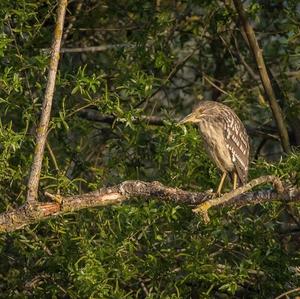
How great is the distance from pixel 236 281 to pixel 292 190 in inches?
50.4

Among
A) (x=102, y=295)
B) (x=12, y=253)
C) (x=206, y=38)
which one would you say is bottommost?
(x=12, y=253)

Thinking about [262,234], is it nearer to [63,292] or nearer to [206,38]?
[63,292]

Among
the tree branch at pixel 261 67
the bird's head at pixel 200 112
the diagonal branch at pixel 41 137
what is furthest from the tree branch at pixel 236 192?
the tree branch at pixel 261 67

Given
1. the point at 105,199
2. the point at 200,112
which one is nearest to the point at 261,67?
the point at 200,112

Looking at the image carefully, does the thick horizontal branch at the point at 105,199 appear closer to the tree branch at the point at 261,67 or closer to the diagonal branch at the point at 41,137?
the diagonal branch at the point at 41,137

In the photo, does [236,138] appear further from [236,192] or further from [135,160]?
[236,192]

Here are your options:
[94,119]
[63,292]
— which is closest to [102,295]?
[63,292]

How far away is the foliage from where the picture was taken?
6.39 m

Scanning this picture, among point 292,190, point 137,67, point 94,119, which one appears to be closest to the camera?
point 292,190

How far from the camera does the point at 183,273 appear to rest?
22.6ft

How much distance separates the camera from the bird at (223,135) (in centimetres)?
700

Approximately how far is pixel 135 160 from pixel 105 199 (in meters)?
1.97

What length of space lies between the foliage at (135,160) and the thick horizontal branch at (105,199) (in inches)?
12.0

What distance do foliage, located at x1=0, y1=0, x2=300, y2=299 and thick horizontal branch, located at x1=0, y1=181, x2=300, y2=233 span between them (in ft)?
1.00
